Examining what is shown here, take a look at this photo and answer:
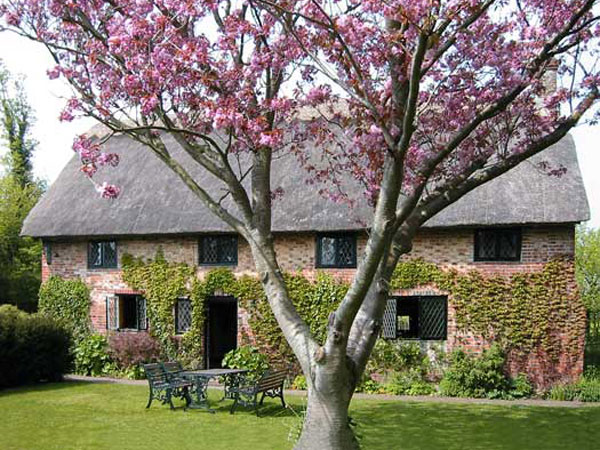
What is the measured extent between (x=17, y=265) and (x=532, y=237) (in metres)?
22.4

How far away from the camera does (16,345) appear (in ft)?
51.8

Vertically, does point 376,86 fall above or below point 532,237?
above

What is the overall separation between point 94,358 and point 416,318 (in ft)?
28.7

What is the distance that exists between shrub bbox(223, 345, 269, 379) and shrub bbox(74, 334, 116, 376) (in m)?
3.65

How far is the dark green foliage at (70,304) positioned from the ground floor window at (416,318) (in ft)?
29.0

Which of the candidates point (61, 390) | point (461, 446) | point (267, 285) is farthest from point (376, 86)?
point (61, 390)

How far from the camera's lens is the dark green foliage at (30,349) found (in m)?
15.7

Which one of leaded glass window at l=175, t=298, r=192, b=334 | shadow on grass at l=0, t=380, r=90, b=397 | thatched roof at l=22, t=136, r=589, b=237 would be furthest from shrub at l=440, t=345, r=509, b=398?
shadow on grass at l=0, t=380, r=90, b=397

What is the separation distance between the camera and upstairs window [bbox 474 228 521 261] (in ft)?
50.1

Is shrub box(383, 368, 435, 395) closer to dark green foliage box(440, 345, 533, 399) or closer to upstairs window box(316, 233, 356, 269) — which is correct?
dark green foliage box(440, 345, 533, 399)

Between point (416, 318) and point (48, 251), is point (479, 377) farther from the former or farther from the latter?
point (48, 251)

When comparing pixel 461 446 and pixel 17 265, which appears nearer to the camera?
pixel 461 446

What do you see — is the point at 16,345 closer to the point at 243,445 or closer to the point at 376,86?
the point at 243,445

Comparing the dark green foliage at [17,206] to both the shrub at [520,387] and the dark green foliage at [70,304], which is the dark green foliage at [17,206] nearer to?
the dark green foliage at [70,304]
